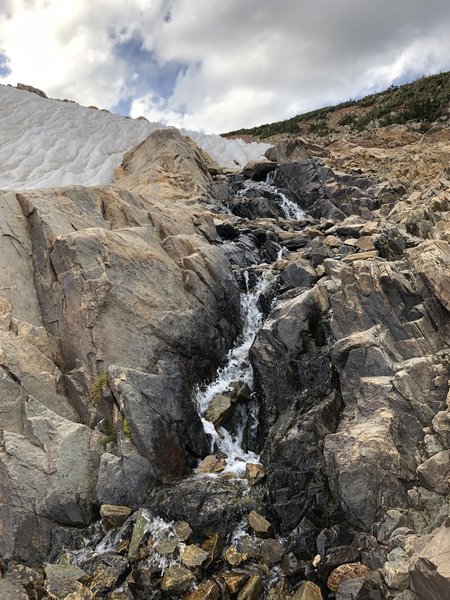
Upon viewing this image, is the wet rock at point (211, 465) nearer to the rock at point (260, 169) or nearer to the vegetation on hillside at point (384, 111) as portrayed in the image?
the rock at point (260, 169)

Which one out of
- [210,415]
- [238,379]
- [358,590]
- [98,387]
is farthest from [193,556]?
[238,379]

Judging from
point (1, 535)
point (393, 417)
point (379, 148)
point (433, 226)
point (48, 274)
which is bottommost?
point (393, 417)

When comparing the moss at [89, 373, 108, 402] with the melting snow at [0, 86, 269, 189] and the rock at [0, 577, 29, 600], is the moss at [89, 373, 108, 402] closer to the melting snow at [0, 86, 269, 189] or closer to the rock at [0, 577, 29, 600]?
the rock at [0, 577, 29, 600]

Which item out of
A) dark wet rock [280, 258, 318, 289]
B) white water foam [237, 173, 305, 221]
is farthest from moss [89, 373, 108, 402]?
white water foam [237, 173, 305, 221]

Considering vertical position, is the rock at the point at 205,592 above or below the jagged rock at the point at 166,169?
below

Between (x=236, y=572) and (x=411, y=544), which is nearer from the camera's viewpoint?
(x=411, y=544)

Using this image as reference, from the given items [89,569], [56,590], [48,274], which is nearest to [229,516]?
[89,569]

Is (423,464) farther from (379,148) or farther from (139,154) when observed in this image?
(379,148)

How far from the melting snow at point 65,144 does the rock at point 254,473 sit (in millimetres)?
27673

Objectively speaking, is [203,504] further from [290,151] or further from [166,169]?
[290,151]

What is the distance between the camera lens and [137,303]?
16.2 metres

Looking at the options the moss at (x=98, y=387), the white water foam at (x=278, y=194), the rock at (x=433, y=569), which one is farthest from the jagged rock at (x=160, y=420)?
the white water foam at (x=278, y=194)

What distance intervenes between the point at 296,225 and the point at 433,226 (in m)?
Answer: 11.1

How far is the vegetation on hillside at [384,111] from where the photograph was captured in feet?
155
